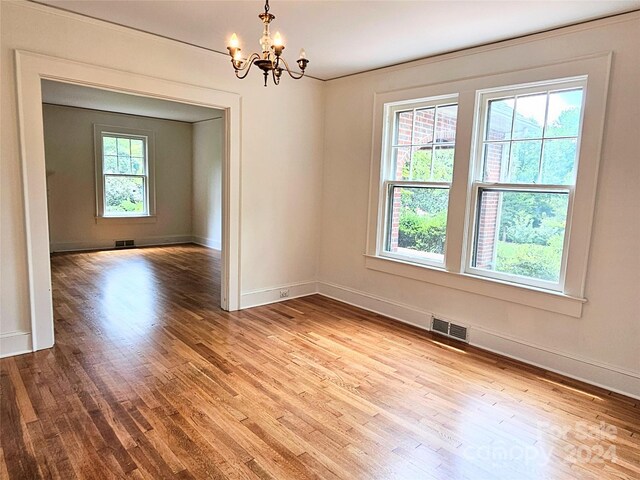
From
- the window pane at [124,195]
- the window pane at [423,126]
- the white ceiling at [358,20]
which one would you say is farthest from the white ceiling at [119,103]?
the window pane at [423,126]

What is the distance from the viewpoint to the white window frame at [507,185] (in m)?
3.09

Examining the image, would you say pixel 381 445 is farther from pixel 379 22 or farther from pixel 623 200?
pixel 379 22

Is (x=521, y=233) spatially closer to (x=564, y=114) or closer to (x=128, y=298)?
(x=564, y=114)

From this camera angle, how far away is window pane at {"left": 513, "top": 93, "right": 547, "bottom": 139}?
3268 mm

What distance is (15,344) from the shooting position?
10.4ft

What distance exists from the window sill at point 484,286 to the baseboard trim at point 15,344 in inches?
129

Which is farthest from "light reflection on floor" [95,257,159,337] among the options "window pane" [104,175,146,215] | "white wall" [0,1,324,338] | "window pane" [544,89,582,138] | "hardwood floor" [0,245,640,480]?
"window pane" [544,89,582,138]

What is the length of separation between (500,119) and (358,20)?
1505 millimetres

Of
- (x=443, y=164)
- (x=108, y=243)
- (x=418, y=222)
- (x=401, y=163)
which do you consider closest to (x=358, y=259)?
(x=418, y=222)

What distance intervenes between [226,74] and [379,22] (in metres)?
1.73

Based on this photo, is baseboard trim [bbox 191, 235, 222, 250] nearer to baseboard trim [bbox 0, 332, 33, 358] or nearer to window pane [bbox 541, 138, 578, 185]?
baseboard trim [bbox 0, 332, 33, 358]

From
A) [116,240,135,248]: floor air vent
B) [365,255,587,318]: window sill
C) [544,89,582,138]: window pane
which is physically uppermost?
[544,89,582,138]: window pane

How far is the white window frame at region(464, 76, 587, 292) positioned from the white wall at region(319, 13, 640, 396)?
17 centimetres

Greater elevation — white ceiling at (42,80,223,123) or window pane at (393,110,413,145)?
white ceiling at (42,80,223,123)
